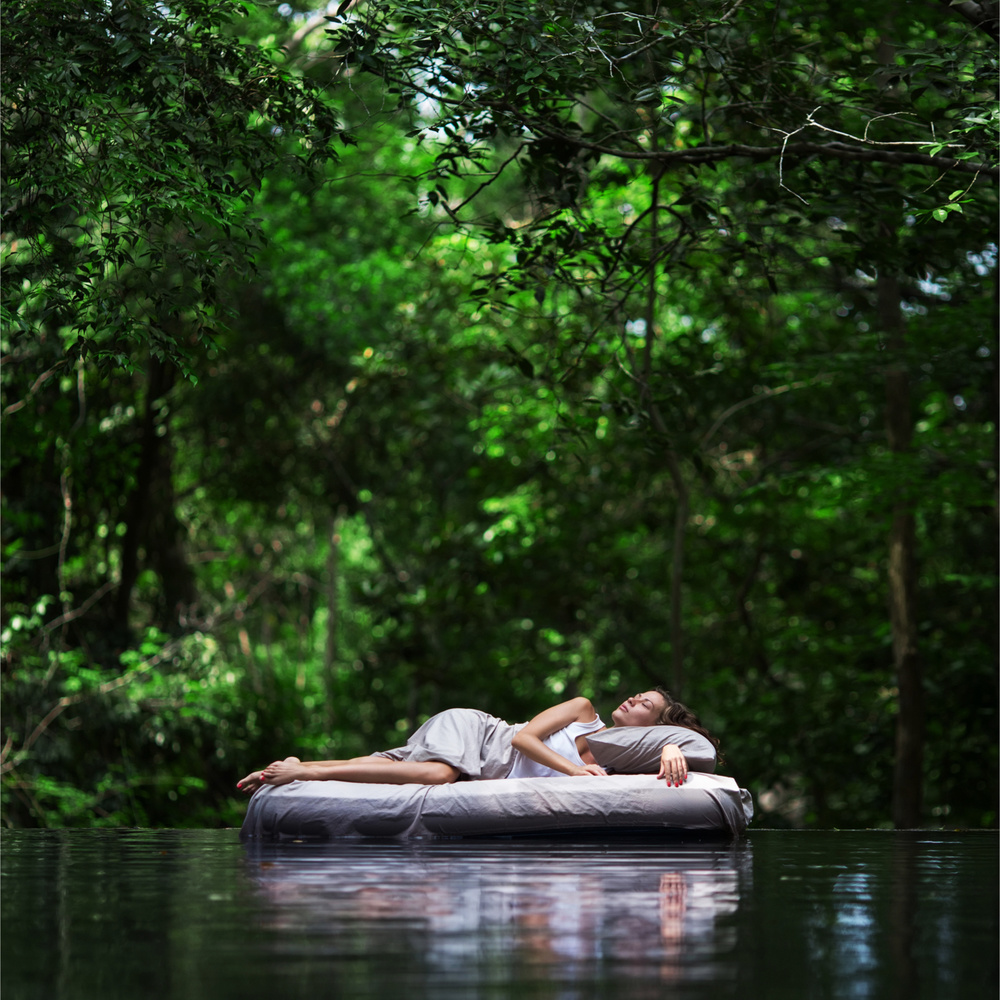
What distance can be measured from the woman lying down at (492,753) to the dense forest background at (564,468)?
5.36ft

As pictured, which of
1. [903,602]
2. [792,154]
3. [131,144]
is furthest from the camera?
[903,602]

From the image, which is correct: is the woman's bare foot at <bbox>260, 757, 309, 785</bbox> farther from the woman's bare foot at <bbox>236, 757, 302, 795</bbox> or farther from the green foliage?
the green foliage

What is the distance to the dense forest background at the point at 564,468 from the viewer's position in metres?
6.91

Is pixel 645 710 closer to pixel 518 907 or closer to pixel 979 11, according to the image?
pixel 518 907

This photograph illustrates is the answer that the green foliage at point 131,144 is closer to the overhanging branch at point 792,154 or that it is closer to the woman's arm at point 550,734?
the overhanging branch at point 792,154

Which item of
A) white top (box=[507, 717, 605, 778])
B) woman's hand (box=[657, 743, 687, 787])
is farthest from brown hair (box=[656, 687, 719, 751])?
woman's hand (box=[657, 743, 687, 787])

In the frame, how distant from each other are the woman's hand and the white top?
Answer: 36 cm

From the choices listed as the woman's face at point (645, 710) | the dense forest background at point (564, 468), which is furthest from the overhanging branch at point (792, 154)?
the woman's face at point (645, 710)

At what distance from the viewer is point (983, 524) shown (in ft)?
33.7

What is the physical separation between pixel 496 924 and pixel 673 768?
2140mm

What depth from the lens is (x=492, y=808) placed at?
14.9 feet

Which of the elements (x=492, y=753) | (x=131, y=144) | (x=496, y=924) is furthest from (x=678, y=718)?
(x=131, y=144)

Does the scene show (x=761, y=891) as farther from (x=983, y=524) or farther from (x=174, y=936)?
(x=983, y=524)

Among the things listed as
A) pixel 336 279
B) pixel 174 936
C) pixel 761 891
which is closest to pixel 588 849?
pixel 761 891
